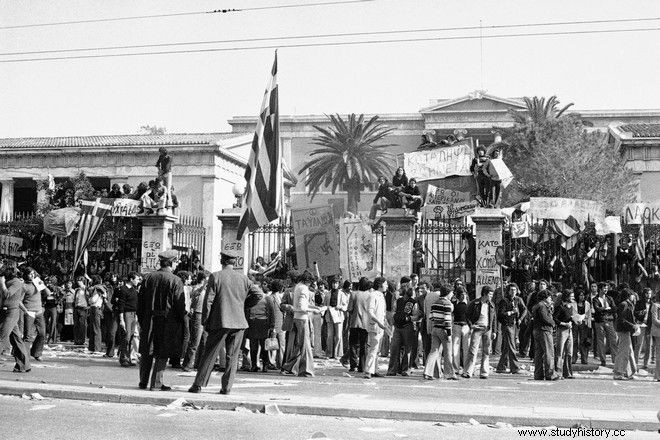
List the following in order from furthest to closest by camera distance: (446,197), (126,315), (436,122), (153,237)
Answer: (436,122) < (446,197) < (153,237) < (126,315)

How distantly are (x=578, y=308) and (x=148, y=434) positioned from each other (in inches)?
455

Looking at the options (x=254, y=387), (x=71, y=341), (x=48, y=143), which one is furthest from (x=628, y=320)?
(x=48, y=143)

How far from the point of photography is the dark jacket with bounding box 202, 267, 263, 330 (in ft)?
34.3

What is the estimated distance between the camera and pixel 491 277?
1883 centimetres

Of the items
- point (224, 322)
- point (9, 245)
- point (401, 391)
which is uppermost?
point (9, 245)

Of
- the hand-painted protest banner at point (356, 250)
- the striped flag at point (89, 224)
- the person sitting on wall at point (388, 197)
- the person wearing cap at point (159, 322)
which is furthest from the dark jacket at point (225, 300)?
the striped flag at point (89, 224)

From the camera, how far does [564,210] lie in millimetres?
20984

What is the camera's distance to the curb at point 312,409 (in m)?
→ 8.95

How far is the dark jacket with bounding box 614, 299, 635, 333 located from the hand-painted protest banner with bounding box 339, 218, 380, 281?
6.19 m

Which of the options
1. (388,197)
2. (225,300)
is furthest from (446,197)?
(225,300)

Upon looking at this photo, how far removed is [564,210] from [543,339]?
718cm

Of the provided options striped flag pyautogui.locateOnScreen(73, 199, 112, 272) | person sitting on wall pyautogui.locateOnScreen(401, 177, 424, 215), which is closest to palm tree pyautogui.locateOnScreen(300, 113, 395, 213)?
striped flag pyautogui.locateOnScreen(73, 199, 112, 272)

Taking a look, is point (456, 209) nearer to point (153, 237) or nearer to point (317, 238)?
point (317, 238)

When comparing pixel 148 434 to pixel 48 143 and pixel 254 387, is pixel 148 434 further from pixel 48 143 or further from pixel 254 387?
pixel 48 143
